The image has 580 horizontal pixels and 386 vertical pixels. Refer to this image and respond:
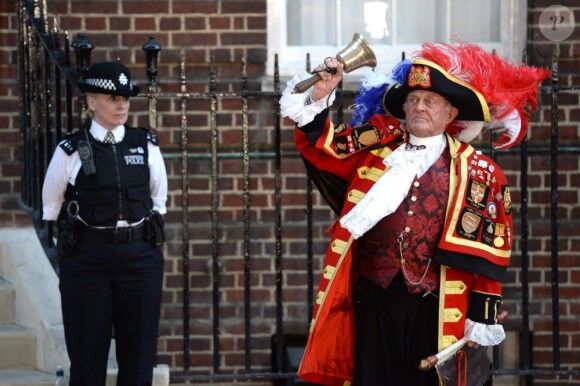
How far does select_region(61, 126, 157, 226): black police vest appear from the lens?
17.4 ft

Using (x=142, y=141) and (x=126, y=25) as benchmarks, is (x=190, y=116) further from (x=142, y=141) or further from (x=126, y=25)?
(x=142, y=141)

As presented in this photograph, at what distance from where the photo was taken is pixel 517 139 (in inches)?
201

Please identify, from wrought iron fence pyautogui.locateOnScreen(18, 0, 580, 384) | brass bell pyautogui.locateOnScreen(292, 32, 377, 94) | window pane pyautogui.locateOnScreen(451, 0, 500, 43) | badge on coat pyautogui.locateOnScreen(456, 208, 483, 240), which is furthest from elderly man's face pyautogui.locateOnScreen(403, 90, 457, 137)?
window pane pyautogui.locateOnScreen(451, 0, 500, 43)

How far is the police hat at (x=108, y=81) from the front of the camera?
17.7 feet

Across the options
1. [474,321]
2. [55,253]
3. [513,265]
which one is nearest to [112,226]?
[55,253]

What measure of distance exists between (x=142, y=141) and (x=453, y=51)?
1.42m

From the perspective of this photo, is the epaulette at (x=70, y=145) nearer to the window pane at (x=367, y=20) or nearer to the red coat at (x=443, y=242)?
the red coat at (x=443, y=242)

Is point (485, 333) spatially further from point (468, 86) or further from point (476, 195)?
point (468, 86)

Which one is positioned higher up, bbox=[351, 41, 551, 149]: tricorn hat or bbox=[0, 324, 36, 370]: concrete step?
bbox=[351, 41, 551, 149]: tricorn hat

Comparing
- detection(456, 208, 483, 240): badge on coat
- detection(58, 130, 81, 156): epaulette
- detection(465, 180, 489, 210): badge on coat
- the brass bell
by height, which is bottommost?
detection(456, 208, 483, 240): badge on coat

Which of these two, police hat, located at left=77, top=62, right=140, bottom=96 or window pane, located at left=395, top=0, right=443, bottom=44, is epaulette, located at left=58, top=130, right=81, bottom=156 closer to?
police hat, located at left=77, top=62, right=140, bottom=96

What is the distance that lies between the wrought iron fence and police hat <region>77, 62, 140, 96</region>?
0.94 feet

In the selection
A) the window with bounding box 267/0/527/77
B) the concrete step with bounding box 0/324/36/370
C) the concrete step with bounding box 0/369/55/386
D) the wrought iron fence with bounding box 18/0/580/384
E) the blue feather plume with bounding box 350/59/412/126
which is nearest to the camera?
the blue feather plume with bounding box 350/59/412/126

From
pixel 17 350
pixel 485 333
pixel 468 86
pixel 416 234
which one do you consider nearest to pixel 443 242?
pixel 416 234
